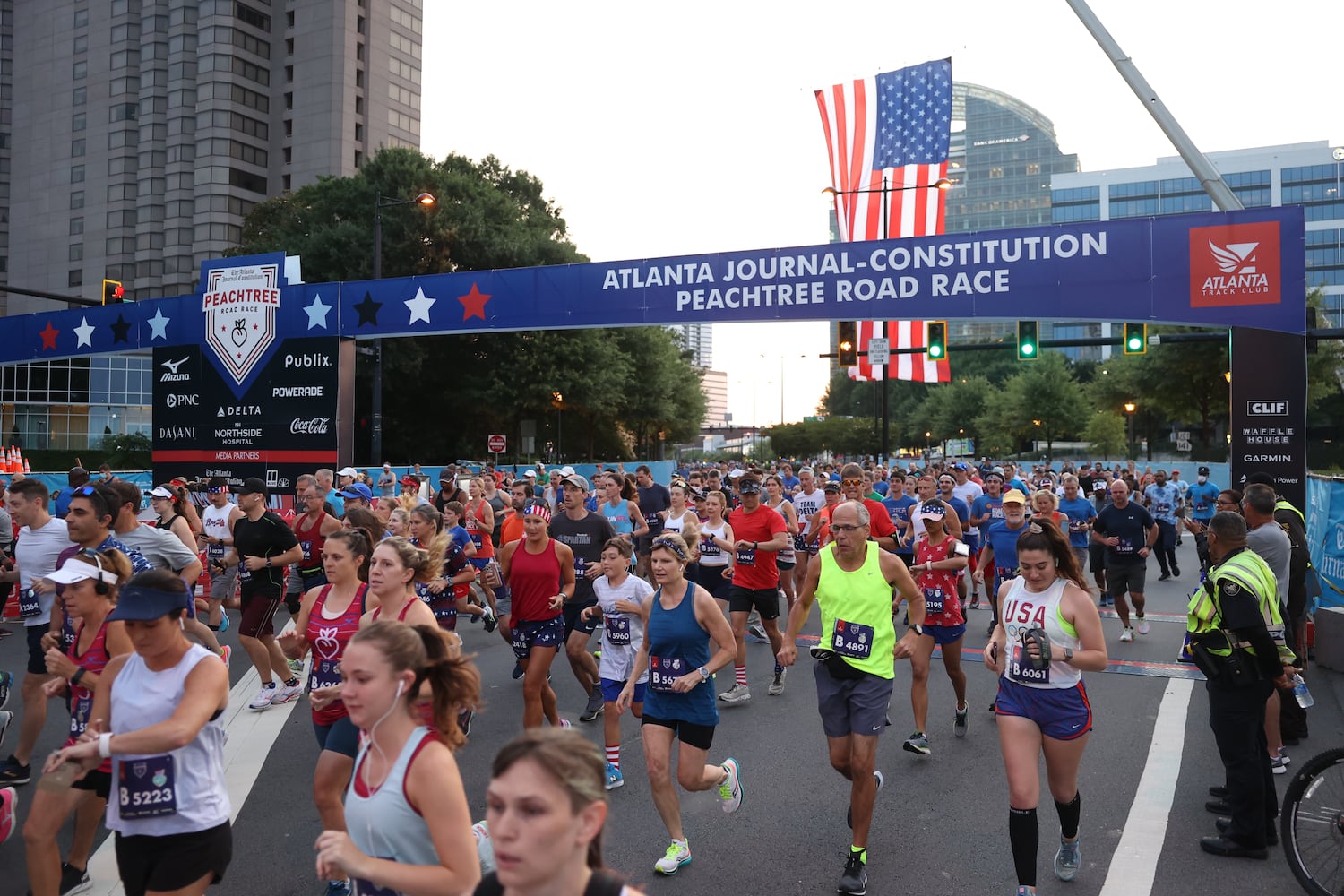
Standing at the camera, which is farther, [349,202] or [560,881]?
[349,202]

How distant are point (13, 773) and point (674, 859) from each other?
4.45 metres

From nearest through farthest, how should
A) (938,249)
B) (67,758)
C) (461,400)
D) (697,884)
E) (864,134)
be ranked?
(67,758) < (697,884) < (938,249) < (864,134) < (461,400)

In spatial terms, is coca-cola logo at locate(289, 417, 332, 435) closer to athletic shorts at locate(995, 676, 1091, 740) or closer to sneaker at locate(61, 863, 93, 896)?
sneaker at locate(61, 863, 93, 896)

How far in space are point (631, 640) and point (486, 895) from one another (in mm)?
4477

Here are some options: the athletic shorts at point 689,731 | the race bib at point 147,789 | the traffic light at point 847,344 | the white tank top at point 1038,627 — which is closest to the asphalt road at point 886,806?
the athletic shorts at point 689,731

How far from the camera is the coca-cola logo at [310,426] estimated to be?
57.2 ft

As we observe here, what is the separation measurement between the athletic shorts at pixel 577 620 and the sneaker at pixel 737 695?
4.35 ft

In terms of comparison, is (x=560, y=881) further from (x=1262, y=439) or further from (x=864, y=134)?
(x=864, y=134)

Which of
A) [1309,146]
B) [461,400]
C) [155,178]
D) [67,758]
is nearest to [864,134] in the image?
[461,400]

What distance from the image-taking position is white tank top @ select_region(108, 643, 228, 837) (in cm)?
342

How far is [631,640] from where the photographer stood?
652 centimetres

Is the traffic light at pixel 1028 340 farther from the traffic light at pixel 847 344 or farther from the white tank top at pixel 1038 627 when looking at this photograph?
the white tank top at pixel 1038 627

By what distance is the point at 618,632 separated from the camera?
21.4 ft

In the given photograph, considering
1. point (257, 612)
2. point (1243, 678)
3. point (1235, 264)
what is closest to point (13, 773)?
point (257, 612)
